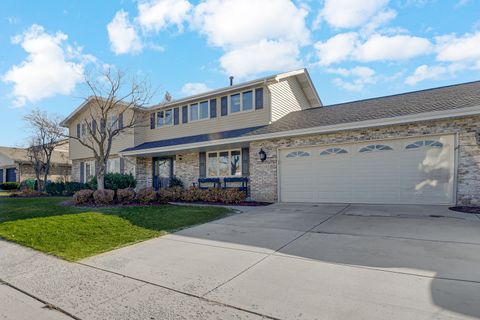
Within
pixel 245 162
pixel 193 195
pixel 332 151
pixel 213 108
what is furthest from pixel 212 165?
pixel 332 151

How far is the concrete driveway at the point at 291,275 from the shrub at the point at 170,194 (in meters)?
7.17

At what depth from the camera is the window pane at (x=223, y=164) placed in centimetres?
1469

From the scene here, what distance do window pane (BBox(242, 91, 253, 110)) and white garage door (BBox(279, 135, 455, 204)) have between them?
12.1 ft

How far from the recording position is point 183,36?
13172mm

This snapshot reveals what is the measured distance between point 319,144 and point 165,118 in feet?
34.1

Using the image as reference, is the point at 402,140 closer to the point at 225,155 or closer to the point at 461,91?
the point at 461,91

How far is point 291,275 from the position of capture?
3766mm

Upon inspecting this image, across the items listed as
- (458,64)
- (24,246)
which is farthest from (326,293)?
(458,64)

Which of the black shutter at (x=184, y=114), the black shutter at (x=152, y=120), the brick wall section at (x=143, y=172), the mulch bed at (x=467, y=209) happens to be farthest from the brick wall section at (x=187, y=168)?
the mulch bed at (x=467, y=209)

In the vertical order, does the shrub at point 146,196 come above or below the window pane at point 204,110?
below

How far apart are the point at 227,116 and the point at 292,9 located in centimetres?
624

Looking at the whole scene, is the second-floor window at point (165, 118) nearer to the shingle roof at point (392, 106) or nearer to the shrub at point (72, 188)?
the shrub at point (72, 188)

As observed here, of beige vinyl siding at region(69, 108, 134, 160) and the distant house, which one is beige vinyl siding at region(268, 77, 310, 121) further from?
the distant house

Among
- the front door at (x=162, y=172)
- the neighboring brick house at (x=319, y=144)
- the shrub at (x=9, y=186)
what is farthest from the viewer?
the shrub at (x=9, y=186)
